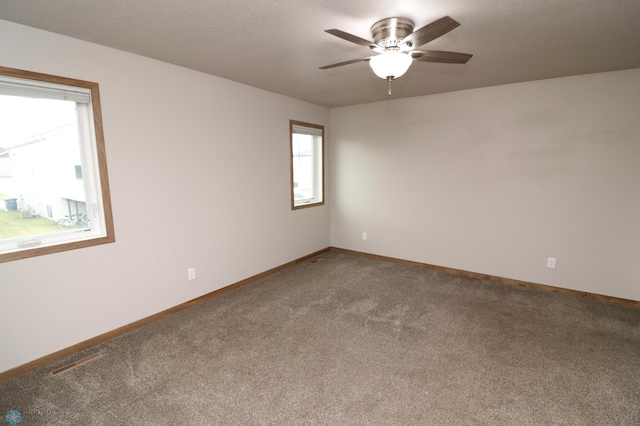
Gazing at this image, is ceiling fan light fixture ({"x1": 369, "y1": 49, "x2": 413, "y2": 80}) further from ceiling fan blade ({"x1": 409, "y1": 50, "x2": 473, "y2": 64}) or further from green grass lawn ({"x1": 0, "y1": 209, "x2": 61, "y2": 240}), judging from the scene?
green grass lawn ({"x1": 0, "y1": 209, "x2": 61, "y2": 240})

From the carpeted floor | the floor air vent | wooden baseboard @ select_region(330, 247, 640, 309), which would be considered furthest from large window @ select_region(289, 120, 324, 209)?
the floor air vent

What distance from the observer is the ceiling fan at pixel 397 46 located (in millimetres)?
1672

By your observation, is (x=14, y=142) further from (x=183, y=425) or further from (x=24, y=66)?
(x=183, y=425)

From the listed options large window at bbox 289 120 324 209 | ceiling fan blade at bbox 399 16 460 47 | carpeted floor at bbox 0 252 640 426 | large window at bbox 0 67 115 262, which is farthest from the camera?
large window at bbox 289 120 324 209

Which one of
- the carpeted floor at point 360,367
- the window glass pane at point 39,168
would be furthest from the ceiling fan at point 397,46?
the window glass pane at point 39,168

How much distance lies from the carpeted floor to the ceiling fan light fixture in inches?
81.7

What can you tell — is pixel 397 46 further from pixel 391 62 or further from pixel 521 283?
pixel 521 283

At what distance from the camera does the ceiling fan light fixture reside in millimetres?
1771

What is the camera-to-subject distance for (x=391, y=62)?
5.81 feet

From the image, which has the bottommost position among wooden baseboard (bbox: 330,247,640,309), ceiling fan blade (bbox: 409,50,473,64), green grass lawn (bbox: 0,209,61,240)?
wooden baseboard (bbox: 330,247,640,309)

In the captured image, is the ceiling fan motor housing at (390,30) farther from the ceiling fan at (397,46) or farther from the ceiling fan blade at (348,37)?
the ceiling fan blade at (348,37)

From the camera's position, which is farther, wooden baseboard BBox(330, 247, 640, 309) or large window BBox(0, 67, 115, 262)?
wooden baseboard BBox(330, 247, 640, 309)

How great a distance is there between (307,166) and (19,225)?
3457 mm

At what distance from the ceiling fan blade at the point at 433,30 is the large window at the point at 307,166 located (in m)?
2.71
